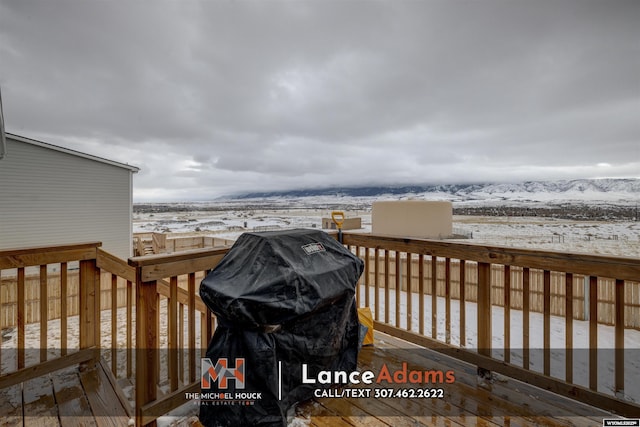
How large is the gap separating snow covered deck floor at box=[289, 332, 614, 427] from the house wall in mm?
9457

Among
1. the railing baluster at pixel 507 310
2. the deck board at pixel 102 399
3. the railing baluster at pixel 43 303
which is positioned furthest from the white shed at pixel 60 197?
the railing baluster at pixel 507 310

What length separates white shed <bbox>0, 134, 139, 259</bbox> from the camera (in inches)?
313

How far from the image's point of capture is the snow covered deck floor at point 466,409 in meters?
1.63

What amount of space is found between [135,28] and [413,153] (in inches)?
958

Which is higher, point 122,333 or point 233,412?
point 233,412

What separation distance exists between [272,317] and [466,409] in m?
1.31

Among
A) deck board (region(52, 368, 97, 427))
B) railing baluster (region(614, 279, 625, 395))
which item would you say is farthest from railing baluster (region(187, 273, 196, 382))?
railing baluster (region(614, 279, 625, 395))

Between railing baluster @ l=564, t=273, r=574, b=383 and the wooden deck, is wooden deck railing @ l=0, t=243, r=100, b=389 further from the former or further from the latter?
railing baluster @ l=564, t=273, r=574, b=383

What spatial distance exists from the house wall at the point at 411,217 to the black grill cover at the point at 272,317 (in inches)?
391

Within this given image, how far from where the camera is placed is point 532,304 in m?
6.88

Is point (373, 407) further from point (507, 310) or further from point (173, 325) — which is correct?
point (173, 325)

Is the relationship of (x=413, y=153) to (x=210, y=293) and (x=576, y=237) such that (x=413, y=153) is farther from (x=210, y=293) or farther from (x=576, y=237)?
(x=210, y=293)

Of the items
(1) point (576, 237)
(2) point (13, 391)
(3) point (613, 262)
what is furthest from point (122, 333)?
(1) point (576, 237)

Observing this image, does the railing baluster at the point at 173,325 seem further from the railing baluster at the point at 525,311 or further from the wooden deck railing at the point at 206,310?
the railing baluster at the point at 525,311
